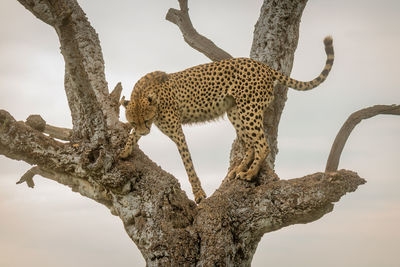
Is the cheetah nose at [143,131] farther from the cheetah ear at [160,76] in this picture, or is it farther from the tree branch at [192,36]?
the tree branch at [192,36]

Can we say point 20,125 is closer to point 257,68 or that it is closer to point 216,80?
point 216,80

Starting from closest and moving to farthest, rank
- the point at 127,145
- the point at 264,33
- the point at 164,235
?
the point at 164,235 < the point at 127,145 < the point at 264,33

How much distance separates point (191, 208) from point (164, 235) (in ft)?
1.88

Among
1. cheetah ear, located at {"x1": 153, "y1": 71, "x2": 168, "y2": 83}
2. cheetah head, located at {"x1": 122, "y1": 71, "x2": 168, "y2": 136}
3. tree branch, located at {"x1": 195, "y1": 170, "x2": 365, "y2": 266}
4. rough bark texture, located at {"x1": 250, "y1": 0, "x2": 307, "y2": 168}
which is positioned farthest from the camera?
rough bark texture, located at {"x1": 250, "y1": 0, "x2": 307, "y2": 168}

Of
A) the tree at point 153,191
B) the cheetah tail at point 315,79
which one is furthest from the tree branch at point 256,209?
the cheetah tail at point 315,79

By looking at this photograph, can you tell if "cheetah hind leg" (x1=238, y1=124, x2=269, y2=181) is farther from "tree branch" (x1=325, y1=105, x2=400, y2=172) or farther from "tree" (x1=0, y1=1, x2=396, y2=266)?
"tree branch" (x1=325, y1=105, x2=400, y2=172)

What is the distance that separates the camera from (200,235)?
5809 mm

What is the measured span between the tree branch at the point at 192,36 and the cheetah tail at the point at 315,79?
2.23 metres

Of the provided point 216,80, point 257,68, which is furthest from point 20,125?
Answer: point 257,68

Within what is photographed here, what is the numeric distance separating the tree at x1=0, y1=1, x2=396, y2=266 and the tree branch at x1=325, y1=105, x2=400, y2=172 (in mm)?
1027

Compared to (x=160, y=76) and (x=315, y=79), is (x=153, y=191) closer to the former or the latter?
(x=160, y=76)

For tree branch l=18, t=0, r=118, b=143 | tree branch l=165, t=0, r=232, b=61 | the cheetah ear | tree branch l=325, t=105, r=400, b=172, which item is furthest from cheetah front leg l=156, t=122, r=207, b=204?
tree branch l=165, t=0, r=232, b=61

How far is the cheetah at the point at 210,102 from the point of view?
603cm

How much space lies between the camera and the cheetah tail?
20.6ft
